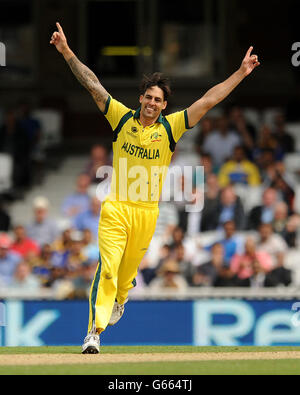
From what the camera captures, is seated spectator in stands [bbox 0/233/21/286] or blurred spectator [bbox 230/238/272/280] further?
seated spectator in stands [bbox 0/233/21/286]

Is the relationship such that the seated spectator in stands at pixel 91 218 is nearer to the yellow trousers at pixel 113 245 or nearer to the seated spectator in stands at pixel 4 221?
the seated spectator in stands at pixel 4 221

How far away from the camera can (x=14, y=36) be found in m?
22.3

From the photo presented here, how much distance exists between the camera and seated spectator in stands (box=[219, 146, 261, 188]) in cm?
1772

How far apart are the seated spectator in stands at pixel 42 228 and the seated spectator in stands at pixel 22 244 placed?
0.67 ft

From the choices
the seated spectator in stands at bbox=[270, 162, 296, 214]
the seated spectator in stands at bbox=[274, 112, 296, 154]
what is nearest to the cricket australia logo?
the seated spectator in stands at bbox=[270, 162, 296, 214]

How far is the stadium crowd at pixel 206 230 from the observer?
1529 centimetres

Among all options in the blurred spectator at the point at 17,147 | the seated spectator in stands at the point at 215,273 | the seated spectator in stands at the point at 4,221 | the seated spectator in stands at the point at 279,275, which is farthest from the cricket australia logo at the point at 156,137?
the blurred spectator at the point at 17,147

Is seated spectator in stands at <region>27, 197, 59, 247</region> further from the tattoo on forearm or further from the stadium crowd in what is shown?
the tattoo on forearm

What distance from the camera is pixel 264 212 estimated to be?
661 inches

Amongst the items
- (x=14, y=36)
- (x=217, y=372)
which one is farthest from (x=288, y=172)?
(x=217, y=372)

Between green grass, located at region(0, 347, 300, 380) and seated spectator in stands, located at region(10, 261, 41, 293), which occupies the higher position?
seated spectator in stands, located at region(10, 261, 41, 293)

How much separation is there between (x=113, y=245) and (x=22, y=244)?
757cm

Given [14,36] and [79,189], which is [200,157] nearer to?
[79,189]

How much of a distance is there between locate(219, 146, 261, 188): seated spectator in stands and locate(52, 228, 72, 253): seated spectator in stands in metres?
2.77
